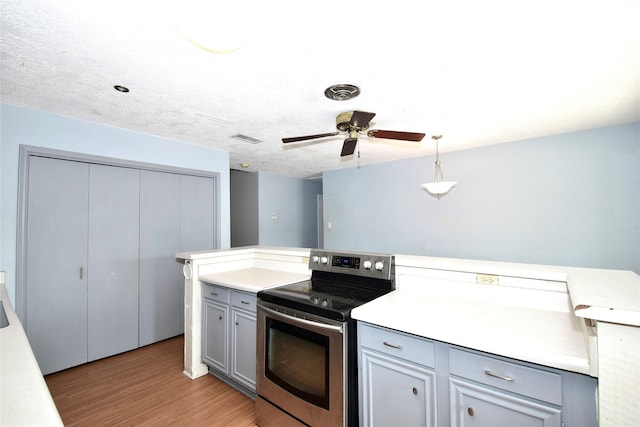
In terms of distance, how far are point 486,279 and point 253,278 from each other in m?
1.77

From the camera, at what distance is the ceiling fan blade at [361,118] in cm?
217

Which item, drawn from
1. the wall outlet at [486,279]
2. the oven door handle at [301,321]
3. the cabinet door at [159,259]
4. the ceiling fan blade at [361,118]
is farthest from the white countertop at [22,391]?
the cabinet door at [159,259]

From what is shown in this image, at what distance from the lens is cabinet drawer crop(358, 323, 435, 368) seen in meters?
1.30

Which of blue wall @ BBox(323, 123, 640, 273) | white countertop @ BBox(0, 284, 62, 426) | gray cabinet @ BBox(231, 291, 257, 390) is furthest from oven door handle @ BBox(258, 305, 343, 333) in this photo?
blue wall @ BBox(323, 123, 640, 273)

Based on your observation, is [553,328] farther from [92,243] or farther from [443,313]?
[92,243]

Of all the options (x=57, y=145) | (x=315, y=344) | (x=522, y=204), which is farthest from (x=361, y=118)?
(x=57, y=145)

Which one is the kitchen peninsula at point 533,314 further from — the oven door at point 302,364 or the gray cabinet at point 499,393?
the oven door at point 302,364

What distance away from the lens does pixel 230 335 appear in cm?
226

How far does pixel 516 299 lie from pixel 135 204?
12.1 ft

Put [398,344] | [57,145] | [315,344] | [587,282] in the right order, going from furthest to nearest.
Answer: [57,145] < [315,344] < [398,344] < [587,282]

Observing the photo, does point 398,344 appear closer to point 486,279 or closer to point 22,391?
point 486,279

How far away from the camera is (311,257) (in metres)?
2.33

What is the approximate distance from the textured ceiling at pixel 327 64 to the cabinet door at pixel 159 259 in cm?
73

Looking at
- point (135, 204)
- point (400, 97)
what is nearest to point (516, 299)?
point (400, 97)
